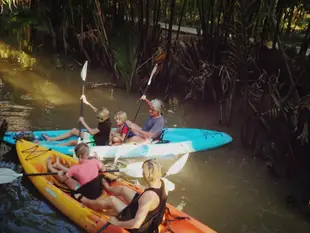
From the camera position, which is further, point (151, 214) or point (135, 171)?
point (135, 171)

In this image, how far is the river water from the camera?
4.86 meters

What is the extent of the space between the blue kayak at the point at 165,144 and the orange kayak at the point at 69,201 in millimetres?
455

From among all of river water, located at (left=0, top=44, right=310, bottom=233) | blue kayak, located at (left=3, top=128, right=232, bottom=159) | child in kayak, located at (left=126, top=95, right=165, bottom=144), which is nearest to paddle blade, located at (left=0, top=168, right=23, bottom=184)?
river water, located at (left=0, top=44, right=310, bottom=233)

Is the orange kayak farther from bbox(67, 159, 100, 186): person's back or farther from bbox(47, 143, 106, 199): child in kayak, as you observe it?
bbox(67, 159, 100, 186): person's back

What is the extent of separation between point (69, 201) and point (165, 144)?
223 cm

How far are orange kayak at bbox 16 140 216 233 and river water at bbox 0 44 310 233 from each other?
0.60ft

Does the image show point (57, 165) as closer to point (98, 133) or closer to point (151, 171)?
point (98, 133)

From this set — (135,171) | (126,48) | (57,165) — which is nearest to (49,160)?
(57,165)

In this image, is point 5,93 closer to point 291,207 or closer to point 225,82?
point 225,82

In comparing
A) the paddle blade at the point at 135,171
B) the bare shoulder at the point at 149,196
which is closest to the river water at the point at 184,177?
the paddle blade at the point at 135,171

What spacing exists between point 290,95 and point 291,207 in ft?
6.05

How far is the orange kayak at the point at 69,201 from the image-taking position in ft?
13.8

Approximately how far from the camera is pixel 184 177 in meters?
5.93

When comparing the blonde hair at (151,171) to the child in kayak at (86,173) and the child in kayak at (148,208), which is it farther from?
the child in kayak at (86,173)
